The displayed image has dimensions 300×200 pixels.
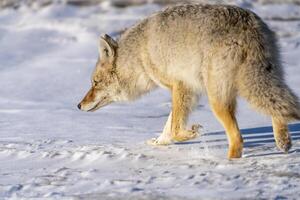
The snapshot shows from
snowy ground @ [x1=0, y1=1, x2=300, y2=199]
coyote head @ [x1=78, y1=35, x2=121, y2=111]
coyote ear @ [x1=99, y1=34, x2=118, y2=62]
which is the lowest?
snowy ground @ [x1=0, y1=1, x2=300, y2=199]

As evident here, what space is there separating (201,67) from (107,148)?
1369mm

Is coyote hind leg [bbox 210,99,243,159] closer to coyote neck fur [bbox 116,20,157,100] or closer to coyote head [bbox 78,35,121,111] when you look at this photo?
coyote neck fur [bbox 116,20,157,100]

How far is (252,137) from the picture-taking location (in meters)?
7.94

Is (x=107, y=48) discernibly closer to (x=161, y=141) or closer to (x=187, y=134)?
(x=161, y=141)

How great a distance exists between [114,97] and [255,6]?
10440mm

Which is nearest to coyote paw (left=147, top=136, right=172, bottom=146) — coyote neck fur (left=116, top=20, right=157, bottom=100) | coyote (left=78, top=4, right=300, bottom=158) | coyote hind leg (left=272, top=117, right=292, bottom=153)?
coyote (left=78, top=4, right=300, bottom=158)

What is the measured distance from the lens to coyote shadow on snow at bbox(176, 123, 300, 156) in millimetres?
7551

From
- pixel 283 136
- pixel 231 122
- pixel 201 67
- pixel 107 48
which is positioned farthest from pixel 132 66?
pixel 283 136

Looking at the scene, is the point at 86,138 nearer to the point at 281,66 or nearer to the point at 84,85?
the point at 281,66

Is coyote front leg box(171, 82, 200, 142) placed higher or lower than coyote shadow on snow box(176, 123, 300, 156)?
higher

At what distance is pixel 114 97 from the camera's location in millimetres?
8367

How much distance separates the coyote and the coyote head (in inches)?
0.5

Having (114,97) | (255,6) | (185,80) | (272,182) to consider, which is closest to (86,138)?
(114,97)

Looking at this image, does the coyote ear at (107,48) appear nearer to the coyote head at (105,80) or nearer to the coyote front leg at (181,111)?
the coyote head at (105,80)
